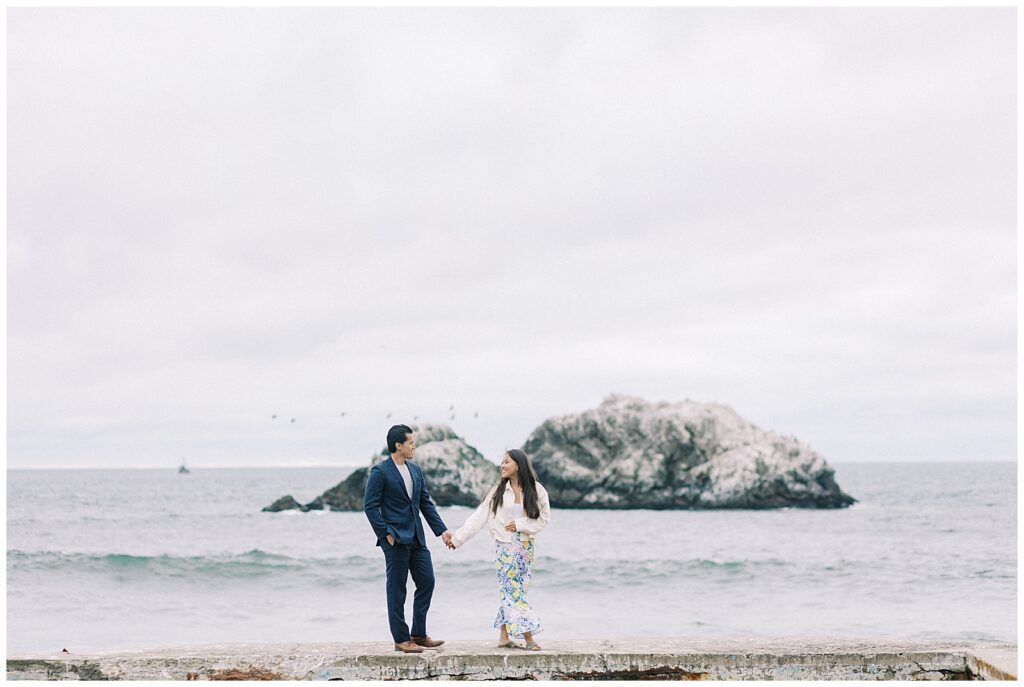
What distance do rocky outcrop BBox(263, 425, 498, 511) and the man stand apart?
153ft

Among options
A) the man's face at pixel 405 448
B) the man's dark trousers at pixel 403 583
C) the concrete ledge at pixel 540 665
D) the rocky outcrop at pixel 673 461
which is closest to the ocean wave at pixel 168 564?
the concrete ledge at pixel 540 665

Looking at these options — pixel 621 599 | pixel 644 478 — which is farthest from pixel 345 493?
pixel 621 599

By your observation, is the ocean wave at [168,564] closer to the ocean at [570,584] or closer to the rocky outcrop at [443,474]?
the ocean at [570,584]

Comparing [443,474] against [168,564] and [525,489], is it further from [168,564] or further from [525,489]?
[525,489]

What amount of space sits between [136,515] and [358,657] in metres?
55.7

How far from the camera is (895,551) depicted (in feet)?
103

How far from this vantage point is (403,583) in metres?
7.07

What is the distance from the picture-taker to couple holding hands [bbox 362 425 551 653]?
6.98 m

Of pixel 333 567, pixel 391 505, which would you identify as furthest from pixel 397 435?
pixel 333 567

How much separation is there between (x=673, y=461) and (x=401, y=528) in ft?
166

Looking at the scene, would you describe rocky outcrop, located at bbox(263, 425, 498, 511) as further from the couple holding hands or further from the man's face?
the man's face

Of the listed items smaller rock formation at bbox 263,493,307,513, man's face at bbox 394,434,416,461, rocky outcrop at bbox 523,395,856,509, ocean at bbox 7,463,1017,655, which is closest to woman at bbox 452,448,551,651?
man's face at bbox 394,434,416,461

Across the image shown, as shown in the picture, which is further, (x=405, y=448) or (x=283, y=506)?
(x=283, y=506)

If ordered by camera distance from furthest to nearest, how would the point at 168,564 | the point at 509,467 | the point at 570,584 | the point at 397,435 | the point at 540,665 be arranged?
the point at 168,564 → the point at 570,584 → the point at 509,467 → the point at 397,435 → the point at 540,665
